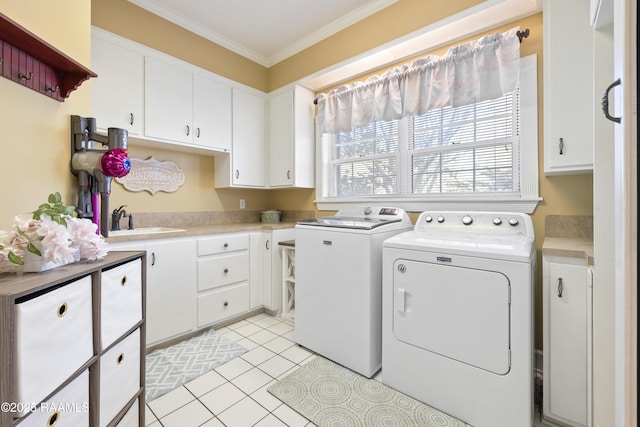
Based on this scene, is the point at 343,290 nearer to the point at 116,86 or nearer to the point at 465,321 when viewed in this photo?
the point at 465,321

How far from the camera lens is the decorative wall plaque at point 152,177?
2451mm

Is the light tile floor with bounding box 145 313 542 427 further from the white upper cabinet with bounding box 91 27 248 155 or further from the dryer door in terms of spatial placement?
the white upper cabinet with bounding box 91 27 248 155

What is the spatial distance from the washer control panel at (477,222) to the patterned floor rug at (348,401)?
1.13m

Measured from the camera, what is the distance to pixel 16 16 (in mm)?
931

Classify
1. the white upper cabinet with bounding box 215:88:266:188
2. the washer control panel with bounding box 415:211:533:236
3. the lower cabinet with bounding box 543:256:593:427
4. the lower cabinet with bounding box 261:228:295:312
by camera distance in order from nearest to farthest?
the lower cabinet with bounding box 543:256:593:427 → the washer control panel with bounding box 415:211:533:236 → the lower cabinet with bounding box 261:228:295:312 → the white upper cabinet with bounding box 215:88:266:188

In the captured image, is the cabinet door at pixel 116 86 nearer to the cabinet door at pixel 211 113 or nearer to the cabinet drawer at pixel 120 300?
the cabinet door at pixel 211 113

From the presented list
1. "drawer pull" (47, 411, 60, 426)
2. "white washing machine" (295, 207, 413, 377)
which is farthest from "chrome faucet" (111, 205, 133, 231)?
"drawer pull" (47, 411, 60, 426)

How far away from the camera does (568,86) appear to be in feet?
4.86

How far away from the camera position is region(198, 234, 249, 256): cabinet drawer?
7.82 feet

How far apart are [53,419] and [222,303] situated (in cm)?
185

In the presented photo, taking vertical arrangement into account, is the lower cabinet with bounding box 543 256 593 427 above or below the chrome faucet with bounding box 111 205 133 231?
below

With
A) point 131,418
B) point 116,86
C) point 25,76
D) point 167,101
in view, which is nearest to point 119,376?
point 131,418

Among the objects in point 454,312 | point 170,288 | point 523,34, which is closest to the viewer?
point 454,312

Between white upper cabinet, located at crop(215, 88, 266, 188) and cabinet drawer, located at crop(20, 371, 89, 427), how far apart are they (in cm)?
228
